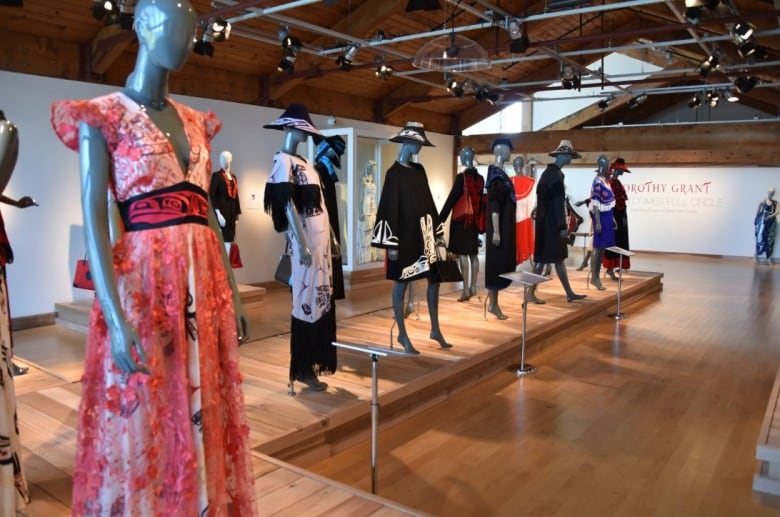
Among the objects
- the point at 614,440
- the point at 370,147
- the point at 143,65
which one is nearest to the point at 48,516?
the point at 143,65

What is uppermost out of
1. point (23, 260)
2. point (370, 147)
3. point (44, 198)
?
point (370, 147)

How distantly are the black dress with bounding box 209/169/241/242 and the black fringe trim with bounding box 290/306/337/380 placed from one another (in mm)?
3917

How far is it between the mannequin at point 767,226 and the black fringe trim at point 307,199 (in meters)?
13.2

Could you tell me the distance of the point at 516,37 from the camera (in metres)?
7.34

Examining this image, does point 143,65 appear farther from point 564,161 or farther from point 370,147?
point 370,147

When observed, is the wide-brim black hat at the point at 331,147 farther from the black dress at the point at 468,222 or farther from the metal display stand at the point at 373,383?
the black dress at the point at 468,222

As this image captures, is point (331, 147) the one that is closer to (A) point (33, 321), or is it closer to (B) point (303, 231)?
(B) point (303, 231)

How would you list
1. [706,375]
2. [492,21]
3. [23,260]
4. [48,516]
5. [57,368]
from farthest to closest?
[492,21] → [23,260] → [706,375] → [57,368] → [48,516]

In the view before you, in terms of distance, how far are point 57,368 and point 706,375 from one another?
5.14 m

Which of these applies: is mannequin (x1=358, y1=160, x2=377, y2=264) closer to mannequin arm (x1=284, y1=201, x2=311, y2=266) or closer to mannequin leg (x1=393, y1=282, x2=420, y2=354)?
mannequin leg (x1=393, y1=282, x2=420, y2=354)

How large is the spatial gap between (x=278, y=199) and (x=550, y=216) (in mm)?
4336

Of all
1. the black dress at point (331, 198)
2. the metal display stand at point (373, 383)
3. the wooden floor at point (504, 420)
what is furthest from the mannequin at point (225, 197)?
the metal display stand at point (373, 383)

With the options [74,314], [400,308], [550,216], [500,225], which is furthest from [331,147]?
[74,314]

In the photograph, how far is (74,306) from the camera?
6.65 meters
